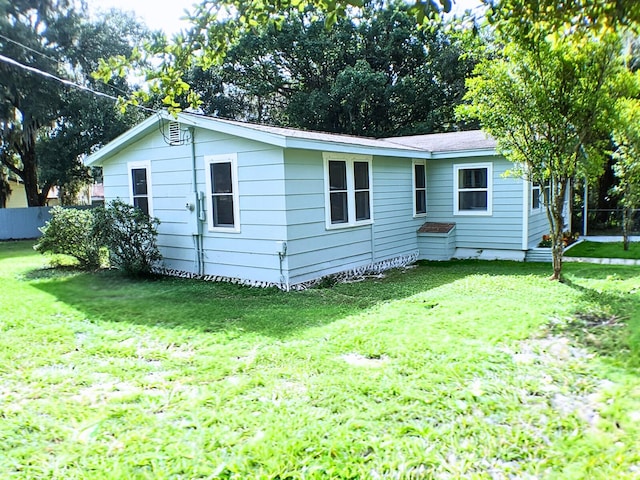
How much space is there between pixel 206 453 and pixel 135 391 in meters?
1.21

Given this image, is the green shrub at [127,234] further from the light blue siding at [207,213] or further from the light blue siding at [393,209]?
the light blue siding at [393,209]

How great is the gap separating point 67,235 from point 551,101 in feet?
30.0

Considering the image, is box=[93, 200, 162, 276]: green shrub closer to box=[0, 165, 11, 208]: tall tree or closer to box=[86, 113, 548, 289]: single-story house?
box=[86, 113, 548, 289]: single-story house

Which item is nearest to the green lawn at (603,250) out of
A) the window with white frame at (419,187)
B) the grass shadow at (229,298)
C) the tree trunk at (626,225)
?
the tree trunk at (626,225)

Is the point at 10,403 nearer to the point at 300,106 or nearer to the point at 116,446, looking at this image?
the point at 116,446

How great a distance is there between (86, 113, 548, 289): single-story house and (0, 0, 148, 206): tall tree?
401 inches

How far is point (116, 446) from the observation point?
2922mm

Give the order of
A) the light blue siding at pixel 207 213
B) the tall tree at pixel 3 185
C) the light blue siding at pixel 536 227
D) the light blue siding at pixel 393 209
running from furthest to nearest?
the tall tree at pixel 3 185 → the light blue siding at pixel 536 227 → the light blue siding at pixel 393 209 → the light blue siding at pixel 207 213

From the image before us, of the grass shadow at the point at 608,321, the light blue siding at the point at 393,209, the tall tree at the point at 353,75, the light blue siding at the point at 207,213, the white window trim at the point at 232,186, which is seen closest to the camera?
the grass shadow at the point at 608,321

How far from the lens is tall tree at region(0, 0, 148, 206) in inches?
693

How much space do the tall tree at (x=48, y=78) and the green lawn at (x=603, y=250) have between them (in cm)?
1764

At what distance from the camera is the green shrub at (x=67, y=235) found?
9758 millimetres

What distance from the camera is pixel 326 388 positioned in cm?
368

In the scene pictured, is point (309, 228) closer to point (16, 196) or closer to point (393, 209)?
point (393, 209)
